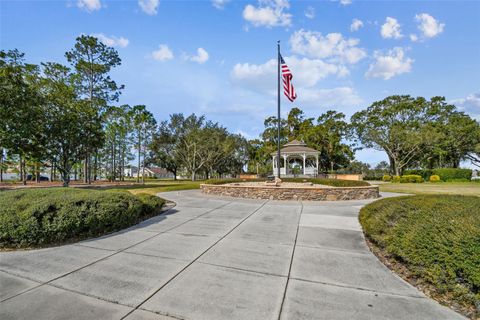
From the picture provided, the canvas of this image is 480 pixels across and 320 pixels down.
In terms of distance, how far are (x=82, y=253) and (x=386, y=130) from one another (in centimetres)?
4008

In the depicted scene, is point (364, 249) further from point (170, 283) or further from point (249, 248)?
point (170, 283)

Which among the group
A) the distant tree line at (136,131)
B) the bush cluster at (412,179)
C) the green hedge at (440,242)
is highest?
the distant tree line at (136,131)

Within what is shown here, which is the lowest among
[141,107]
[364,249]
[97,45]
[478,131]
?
[364,249]

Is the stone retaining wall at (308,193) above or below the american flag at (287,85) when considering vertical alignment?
below

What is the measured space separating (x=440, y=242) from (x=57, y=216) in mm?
6727

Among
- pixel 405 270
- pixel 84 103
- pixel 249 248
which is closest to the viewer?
pixel 405 270

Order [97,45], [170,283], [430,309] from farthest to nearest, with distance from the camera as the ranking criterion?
1. [97,45]
2. [170,283]
3. [430,309]

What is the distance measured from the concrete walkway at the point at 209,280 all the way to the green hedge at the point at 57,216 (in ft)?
1.15

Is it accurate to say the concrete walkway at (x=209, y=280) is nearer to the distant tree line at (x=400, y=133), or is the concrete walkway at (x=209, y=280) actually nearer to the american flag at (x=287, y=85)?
the american flag at (x=287, y=85)

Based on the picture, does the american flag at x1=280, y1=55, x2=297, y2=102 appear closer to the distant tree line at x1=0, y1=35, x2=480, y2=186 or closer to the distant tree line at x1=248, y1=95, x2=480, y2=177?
the distant tree line at x1=0, y1=35, x2=480, y2=186

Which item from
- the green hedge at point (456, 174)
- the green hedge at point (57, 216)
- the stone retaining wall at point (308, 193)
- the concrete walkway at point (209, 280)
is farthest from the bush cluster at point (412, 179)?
the green hedge at point (57, 216)

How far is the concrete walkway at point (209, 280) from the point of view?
2.40m

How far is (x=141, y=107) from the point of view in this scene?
3117cm

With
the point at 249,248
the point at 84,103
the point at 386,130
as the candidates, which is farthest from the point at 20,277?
the point at 386,130
